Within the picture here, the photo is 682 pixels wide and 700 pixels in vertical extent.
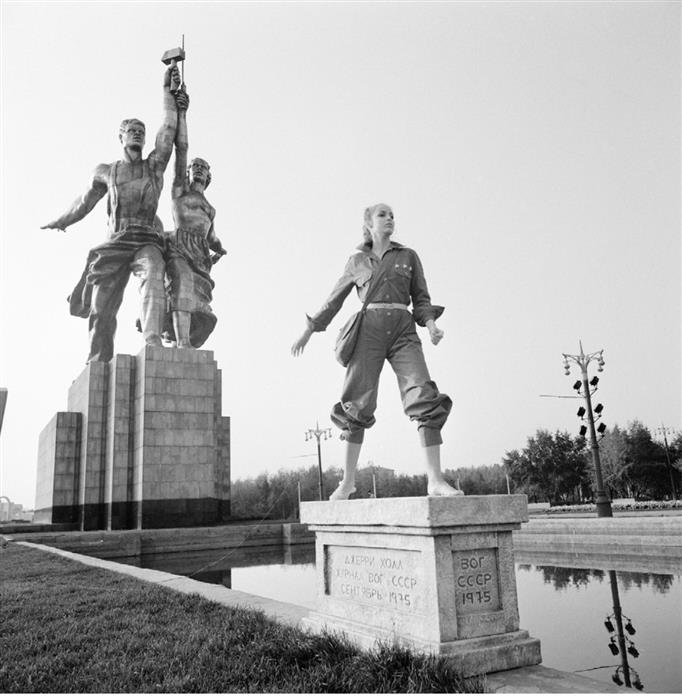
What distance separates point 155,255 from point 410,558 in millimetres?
22121

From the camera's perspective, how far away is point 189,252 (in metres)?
25.2

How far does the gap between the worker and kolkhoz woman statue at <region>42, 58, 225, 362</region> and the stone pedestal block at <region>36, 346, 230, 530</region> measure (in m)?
1.50

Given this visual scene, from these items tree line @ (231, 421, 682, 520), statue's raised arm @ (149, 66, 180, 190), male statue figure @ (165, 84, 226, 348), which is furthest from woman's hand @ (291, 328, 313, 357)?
tree line @ (231, 421, 682, 520)

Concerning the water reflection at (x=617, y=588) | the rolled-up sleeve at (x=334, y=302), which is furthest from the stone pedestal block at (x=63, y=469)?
the rolled-up sleeve at (x=334, y=302)

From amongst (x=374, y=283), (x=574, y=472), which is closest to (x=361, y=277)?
(x=374, y=283)

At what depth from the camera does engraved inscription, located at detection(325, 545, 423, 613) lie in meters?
3.75

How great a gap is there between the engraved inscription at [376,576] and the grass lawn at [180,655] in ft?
1.06

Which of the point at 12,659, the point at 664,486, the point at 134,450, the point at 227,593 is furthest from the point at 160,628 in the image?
the point at 664,486

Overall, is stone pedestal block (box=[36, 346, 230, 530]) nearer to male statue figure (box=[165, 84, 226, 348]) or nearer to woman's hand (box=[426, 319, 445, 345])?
male statue figure (box=[165, 84, 226, 348])

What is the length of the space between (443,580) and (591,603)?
4596 mm

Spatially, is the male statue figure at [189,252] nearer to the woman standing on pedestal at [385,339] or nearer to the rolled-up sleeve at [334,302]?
the rolled-up sleeve at [334,302]

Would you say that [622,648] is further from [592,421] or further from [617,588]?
[592,421]

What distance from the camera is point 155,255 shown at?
2400 centimetres

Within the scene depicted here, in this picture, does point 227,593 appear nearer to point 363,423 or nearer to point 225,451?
point 363,423
